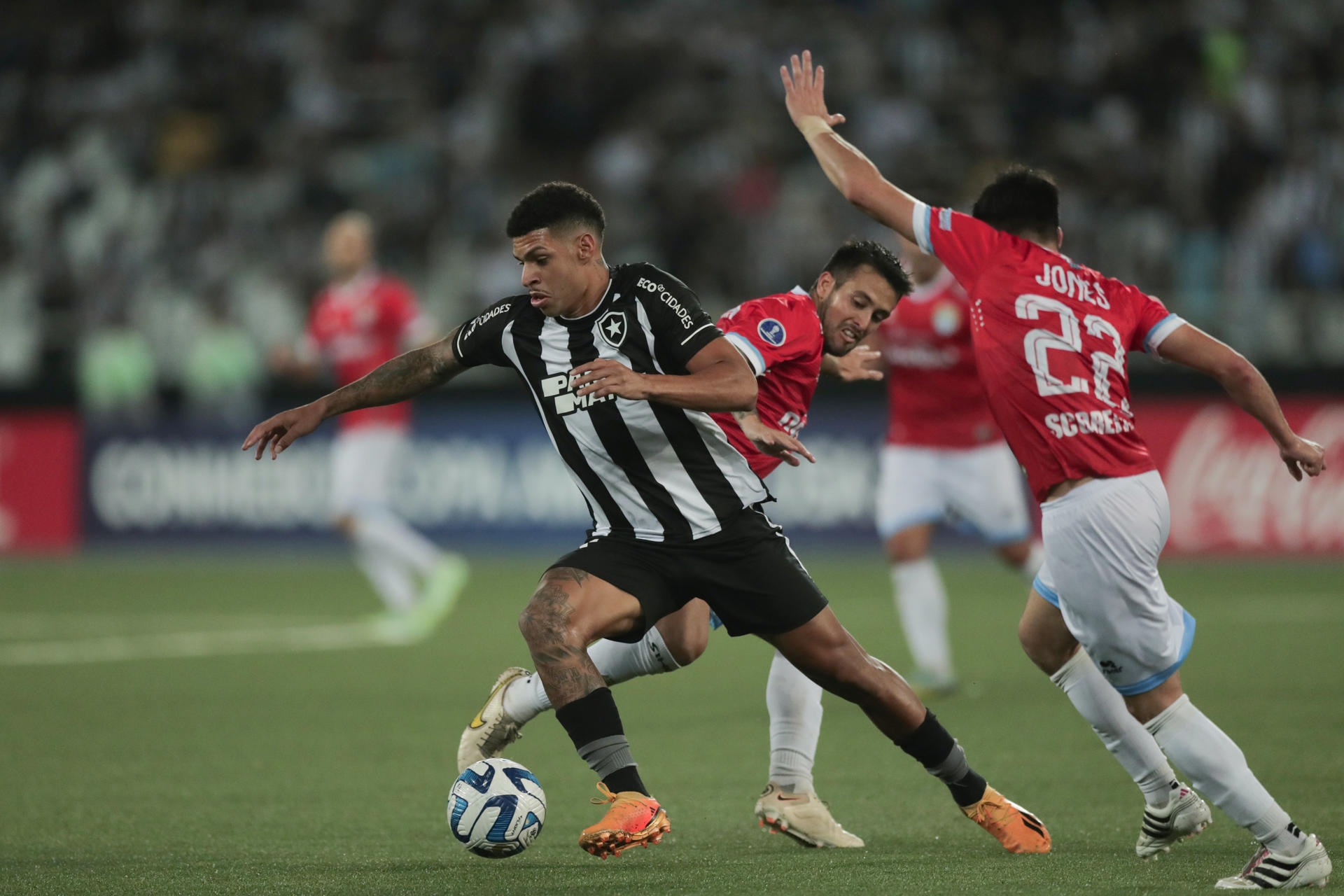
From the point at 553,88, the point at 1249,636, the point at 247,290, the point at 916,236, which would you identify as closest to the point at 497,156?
the point at 553,88

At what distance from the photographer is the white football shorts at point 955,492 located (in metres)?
9.59

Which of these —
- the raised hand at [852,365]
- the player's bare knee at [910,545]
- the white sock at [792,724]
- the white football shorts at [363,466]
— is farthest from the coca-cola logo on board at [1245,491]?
the white sock at [792,724]

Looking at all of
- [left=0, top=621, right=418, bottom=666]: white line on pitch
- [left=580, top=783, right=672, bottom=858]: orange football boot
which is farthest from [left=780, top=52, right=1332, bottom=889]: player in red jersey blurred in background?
[left=0, top=621, right=418, bottom=666]: white line on pitch

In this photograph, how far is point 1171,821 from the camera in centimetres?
543

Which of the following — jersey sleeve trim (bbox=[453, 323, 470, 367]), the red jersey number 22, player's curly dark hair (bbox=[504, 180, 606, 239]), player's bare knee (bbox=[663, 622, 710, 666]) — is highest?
player's curly dark hair (bbox=[504, 180, 606, 239])

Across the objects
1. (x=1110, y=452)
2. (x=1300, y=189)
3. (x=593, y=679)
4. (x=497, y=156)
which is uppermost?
(x=497, y=156)

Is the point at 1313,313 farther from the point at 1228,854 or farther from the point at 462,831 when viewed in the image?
the point at 462,831

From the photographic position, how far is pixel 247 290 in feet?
65.3

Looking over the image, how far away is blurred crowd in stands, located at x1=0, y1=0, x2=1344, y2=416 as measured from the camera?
60.6ft

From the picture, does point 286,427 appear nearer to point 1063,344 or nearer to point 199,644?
point 1063,344

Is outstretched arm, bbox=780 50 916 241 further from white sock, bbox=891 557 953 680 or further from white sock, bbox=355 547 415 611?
white sock, bbox=355 547 415 611

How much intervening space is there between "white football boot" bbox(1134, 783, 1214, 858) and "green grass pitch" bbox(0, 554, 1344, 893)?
0.11m

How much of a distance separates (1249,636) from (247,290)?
12.4 metres

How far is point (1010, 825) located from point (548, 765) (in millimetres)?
2676
